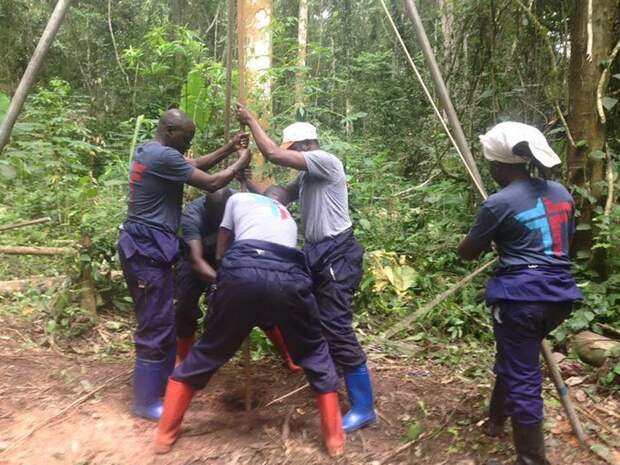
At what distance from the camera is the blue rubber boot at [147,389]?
11.9ft

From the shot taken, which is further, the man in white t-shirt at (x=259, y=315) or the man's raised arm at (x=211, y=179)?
the man's raised arm at (x=211, y=179)

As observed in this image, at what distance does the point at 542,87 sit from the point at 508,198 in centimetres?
363

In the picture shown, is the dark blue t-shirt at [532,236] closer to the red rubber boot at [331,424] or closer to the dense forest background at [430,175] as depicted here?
the red rubber boot at [331,424]

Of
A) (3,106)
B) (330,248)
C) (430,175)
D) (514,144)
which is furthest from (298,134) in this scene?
(430,175)

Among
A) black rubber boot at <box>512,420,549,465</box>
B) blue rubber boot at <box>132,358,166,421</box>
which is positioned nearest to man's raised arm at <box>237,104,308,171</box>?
blue rubber boot at <box>132,358,166,421</box>

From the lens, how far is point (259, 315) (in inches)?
123

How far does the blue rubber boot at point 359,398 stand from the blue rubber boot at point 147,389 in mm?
1289

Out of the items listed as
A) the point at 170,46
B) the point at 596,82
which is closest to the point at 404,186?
the point at 596,82

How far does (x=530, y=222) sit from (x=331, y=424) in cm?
166

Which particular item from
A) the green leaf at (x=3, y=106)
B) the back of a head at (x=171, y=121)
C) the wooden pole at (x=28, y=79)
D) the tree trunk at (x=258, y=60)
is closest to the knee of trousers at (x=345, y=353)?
the back of a head at (x=171, y=121)

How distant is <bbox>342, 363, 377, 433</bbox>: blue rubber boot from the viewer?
3533 mm

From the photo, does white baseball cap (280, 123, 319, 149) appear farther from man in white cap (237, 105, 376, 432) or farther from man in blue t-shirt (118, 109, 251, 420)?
man in blue t-shirt (118, 109, 251, 420)

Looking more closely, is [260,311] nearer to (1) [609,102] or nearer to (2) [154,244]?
(2) [154,244]

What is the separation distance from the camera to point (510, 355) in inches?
115
